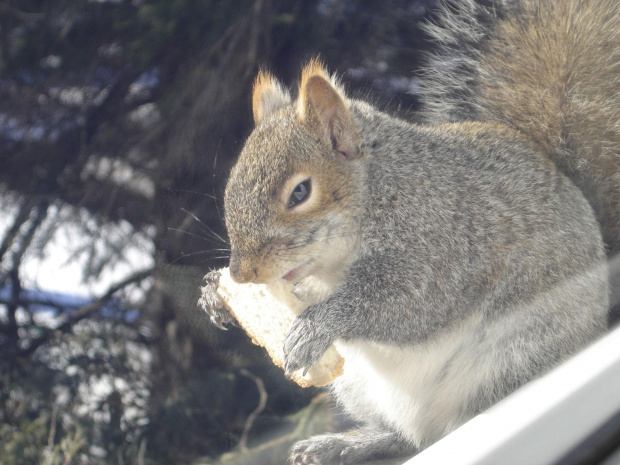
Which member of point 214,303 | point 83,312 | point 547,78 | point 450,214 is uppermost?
point 547,78

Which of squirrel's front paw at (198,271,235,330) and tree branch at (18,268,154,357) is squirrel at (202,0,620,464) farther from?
tree branch at (18,268,154,357)

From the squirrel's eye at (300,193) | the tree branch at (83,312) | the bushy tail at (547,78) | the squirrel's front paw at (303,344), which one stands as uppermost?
the bushy tail at (547,78)

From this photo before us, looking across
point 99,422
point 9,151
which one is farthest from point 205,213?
point 99,422

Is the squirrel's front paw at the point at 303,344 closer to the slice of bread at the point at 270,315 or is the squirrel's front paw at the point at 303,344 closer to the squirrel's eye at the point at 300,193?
the slice of bread at the point at 270,315

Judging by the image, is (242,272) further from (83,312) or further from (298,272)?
(83,312)

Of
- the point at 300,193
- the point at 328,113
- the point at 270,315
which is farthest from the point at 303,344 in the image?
the point at 328,113

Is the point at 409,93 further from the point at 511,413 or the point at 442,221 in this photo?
the point at 511,413

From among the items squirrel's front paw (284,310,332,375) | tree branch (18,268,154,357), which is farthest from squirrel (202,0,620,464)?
tree branch (18,268,154,357)

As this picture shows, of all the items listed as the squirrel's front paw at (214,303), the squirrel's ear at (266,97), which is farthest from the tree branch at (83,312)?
the squirrel's ear at (266,97)
